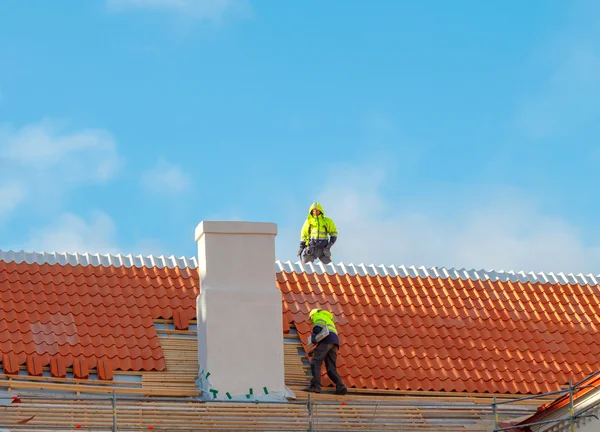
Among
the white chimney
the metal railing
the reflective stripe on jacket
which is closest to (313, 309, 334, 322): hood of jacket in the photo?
the reflective stripe on jacket

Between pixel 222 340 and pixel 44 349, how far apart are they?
2.59 m

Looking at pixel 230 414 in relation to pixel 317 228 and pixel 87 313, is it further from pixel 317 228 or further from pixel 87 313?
pixel 317 228

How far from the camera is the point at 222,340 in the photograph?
19.3 metres

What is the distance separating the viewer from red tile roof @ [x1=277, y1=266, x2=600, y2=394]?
2084 cm

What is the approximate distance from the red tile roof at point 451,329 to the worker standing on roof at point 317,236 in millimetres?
2703

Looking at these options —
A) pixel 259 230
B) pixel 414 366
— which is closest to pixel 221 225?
pixel 259 230

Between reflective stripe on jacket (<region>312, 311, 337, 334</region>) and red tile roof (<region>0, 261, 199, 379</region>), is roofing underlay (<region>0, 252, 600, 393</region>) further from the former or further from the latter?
reflective stripe on jacket (<region>312, 311, 337, 334</region>)

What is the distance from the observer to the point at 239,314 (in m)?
19.4

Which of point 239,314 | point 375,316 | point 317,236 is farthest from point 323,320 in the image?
point 317,236

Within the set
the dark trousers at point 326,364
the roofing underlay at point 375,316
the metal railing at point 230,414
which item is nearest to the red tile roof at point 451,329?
the roofing underlay at point 375,316

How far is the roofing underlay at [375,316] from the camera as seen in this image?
20.1m

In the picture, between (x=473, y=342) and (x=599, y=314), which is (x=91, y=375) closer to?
(x=473, y=342)

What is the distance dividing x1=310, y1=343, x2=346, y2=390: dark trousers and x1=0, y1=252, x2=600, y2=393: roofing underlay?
1.40 ft

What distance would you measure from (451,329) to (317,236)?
4.59 m
